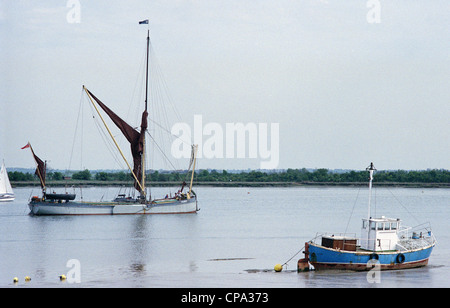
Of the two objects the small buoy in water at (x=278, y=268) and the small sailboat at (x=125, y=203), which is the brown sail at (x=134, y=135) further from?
the small buoy in water at (x=278, y=268)

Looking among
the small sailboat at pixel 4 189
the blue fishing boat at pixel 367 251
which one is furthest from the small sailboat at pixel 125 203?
the blue fishing boat at pixel 367 251

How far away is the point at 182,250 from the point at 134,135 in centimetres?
3405

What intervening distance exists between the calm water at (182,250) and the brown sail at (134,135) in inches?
266

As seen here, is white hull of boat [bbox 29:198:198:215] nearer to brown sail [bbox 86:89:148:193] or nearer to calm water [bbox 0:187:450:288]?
calm water [bbox 0:187:450:288]

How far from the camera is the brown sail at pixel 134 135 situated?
81125mm

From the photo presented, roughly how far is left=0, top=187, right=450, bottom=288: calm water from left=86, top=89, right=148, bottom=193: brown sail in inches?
266

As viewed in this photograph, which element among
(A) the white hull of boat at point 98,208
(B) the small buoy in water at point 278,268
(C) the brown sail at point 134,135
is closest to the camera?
(B) the small buoy in water at point 278,268

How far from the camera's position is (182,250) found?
52781mm

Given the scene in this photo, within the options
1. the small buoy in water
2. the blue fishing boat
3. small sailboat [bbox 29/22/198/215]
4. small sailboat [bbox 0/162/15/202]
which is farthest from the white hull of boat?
the blue fishing boat

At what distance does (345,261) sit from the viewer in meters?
38.5

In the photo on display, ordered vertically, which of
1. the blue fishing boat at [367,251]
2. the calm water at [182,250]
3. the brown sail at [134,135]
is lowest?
the calm water at [182,250]

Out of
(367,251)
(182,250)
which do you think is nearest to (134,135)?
(182,250)

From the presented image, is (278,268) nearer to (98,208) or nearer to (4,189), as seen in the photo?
(98,208)

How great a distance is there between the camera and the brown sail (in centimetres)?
8112
